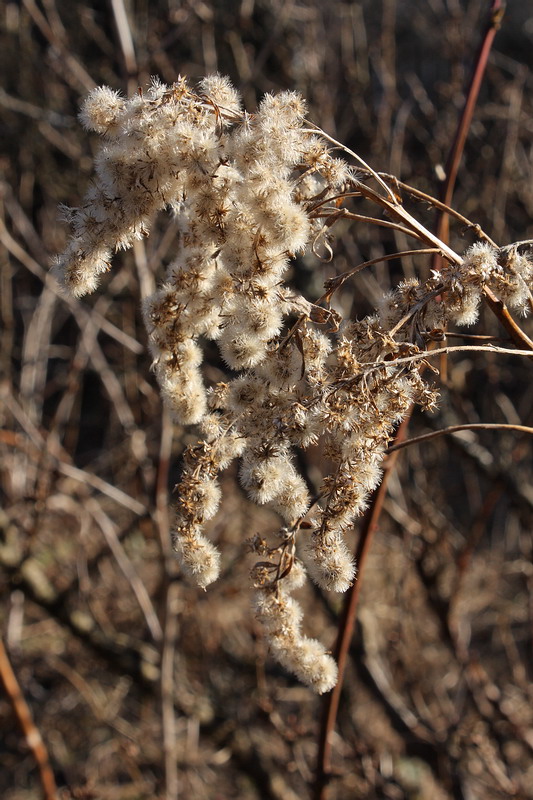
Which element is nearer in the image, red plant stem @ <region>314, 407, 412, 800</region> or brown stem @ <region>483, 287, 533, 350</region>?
brown stem @ <region>483, 287, 533, 350</region>

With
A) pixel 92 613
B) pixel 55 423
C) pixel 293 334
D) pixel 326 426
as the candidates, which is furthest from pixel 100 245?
pixel 92 613

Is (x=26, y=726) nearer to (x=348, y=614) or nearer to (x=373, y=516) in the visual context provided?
(x=348, y=614)

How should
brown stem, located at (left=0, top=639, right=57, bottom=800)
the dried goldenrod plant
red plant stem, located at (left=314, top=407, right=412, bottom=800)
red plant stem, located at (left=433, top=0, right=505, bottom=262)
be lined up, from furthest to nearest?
brown stem, located at (left=0, top=639, right=57, bottom=800) → red plant stem, located at (left=433, top=0, right=505, bottom=262) → red plant stem, located at (left=314, top=407, right=412, bottom=800) → the dried goldenrod plant

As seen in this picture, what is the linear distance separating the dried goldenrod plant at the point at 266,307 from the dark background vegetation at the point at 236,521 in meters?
1.30

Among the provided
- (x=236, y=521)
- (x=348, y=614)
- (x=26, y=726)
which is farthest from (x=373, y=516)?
(x=236, y=521)

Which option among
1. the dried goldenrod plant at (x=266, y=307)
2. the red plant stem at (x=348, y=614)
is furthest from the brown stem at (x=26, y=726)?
the dried goldenrod plant at (x=266, y=307)

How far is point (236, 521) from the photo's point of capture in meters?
5.57

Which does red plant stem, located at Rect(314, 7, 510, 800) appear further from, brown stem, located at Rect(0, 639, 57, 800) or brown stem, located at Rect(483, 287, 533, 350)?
brown stem, located at Rect(0, 639, 57, 800)

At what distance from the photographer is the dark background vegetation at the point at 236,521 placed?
2.89 metres

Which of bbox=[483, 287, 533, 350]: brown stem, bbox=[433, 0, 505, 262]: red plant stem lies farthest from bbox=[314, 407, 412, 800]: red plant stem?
bbox=[433, 0, 505, 262]: red plant stem

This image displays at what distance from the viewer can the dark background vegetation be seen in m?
2.89

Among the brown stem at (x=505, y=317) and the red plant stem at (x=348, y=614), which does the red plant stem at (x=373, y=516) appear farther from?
the brown stem at (x=505, y=317)

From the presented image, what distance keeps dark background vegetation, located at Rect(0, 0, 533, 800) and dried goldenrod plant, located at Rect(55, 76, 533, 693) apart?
4.26ft

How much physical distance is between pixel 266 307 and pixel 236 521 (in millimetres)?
4669
